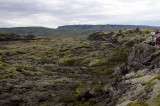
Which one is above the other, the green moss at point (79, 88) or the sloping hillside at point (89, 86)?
the sloping hillside at point (89, 86)

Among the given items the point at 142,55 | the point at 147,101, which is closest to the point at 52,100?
the point at 147,101

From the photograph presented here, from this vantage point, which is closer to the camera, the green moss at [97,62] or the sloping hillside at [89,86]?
the sloping hillside at [89,86]

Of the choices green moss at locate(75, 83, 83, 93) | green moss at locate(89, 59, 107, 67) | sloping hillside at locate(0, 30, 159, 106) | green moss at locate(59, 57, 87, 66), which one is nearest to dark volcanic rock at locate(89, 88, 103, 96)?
sloping hillside at locate(0, 30, 159, 106)

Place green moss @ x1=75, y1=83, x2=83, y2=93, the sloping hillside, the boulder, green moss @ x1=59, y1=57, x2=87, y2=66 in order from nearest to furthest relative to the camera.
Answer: the sloping hillside
the boulder
green moss @ x1=75, y1=83, x2=83, y2=93
green moss @ x1=59, y1=57, x2=87, y2=66

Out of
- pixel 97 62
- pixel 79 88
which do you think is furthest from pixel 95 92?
pixel 97 62

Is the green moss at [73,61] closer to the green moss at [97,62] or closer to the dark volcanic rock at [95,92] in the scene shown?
the green moss at [97,62]

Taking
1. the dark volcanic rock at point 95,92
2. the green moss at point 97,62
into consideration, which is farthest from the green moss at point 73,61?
the dark volcanic rock at point 95,92

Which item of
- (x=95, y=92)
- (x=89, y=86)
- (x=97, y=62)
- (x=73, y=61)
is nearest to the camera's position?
(x=95, y=92)

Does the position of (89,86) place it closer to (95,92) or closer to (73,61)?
(95,92)

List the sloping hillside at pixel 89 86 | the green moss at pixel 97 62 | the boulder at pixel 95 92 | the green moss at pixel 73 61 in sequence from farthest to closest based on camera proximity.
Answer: the green moss at pixel 73 61 → the green moss at pixel 97 62 → the boulder at pixel 95 92 → the sloping hillside at pixel 89 86

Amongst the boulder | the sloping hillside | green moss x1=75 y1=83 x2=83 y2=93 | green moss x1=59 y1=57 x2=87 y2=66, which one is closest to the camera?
the sloping hillside

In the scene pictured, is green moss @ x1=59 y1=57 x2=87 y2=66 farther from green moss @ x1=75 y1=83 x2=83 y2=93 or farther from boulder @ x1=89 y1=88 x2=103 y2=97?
boulder @ x1=89 y1=88 x2=103 y2=97

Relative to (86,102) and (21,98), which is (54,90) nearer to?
(21,98)

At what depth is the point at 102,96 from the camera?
5525 cm
